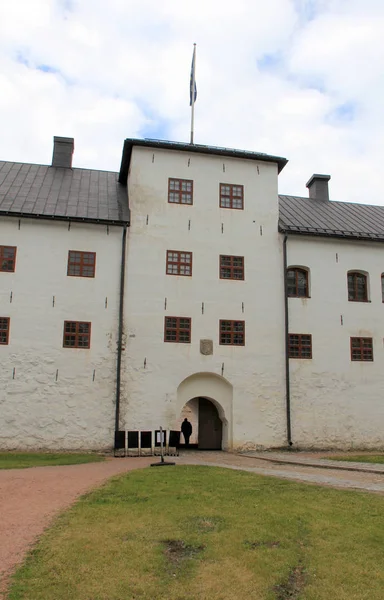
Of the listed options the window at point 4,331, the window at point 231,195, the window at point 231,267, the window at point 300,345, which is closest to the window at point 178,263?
the window at point 231,267

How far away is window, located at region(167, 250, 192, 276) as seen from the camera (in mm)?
21797

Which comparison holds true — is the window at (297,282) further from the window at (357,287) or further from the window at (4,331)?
the window at (4,331)

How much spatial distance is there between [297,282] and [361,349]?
399 centimetres

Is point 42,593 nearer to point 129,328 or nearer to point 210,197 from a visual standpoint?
point 129,328

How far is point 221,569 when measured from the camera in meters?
6.35

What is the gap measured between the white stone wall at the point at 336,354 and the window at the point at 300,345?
196 mm

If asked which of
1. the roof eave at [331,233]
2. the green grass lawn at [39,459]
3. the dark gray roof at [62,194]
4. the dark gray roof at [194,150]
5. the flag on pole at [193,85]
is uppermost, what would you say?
the flag on pole at [193,85]

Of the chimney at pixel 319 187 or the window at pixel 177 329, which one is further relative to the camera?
the chimney at pixel 319 187

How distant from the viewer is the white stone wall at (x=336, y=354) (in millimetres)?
21828

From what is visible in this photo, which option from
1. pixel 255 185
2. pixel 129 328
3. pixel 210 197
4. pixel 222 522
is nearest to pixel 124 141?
A: pixel 210 197

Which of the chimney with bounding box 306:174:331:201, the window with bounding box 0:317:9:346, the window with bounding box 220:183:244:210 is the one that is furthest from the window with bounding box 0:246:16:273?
the chimney with bounding box 306:174:331:201

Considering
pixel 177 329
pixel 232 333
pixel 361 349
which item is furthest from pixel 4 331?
pixel 361 349

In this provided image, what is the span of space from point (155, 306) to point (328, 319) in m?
7.58

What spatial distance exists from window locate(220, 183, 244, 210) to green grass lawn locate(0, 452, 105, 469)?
38.2 ft
